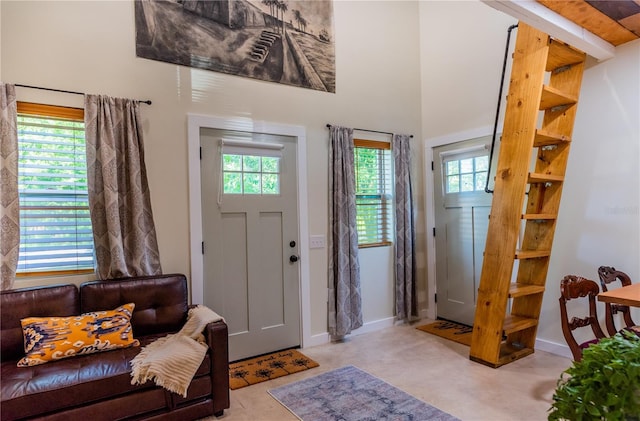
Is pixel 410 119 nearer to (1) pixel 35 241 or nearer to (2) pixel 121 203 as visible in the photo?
(2) pixel 121 203

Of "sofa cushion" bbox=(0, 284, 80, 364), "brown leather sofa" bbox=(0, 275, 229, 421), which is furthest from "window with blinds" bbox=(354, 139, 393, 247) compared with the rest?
"sofa cushion" bbox=(0, 284, 80, 364)

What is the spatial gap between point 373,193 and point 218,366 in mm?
2642

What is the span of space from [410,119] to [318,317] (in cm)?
270

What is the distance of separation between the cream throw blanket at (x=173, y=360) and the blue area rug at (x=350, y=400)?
74 centimetres

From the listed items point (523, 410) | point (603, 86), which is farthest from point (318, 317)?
point (603, 86)

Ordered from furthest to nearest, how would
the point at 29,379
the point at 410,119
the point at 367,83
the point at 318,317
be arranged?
the point at 410,119
the point at 367,83
the point at 318,317
the point at 29,379

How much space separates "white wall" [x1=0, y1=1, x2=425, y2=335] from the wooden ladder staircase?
141 centimetres

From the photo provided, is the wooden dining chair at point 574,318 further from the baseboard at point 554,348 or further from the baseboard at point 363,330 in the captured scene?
the baseboard at point 363,330

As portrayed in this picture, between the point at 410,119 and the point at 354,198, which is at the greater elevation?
the point at 410,119

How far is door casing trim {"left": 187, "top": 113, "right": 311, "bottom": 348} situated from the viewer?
3.25 meters

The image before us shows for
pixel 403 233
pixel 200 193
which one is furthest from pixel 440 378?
pixel 200 193

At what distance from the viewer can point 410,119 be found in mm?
4680

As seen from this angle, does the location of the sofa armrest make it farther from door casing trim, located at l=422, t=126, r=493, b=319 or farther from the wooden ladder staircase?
door casing trim, located at l=422, t=126, r=493, b=319

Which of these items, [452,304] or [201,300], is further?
[452,304]
